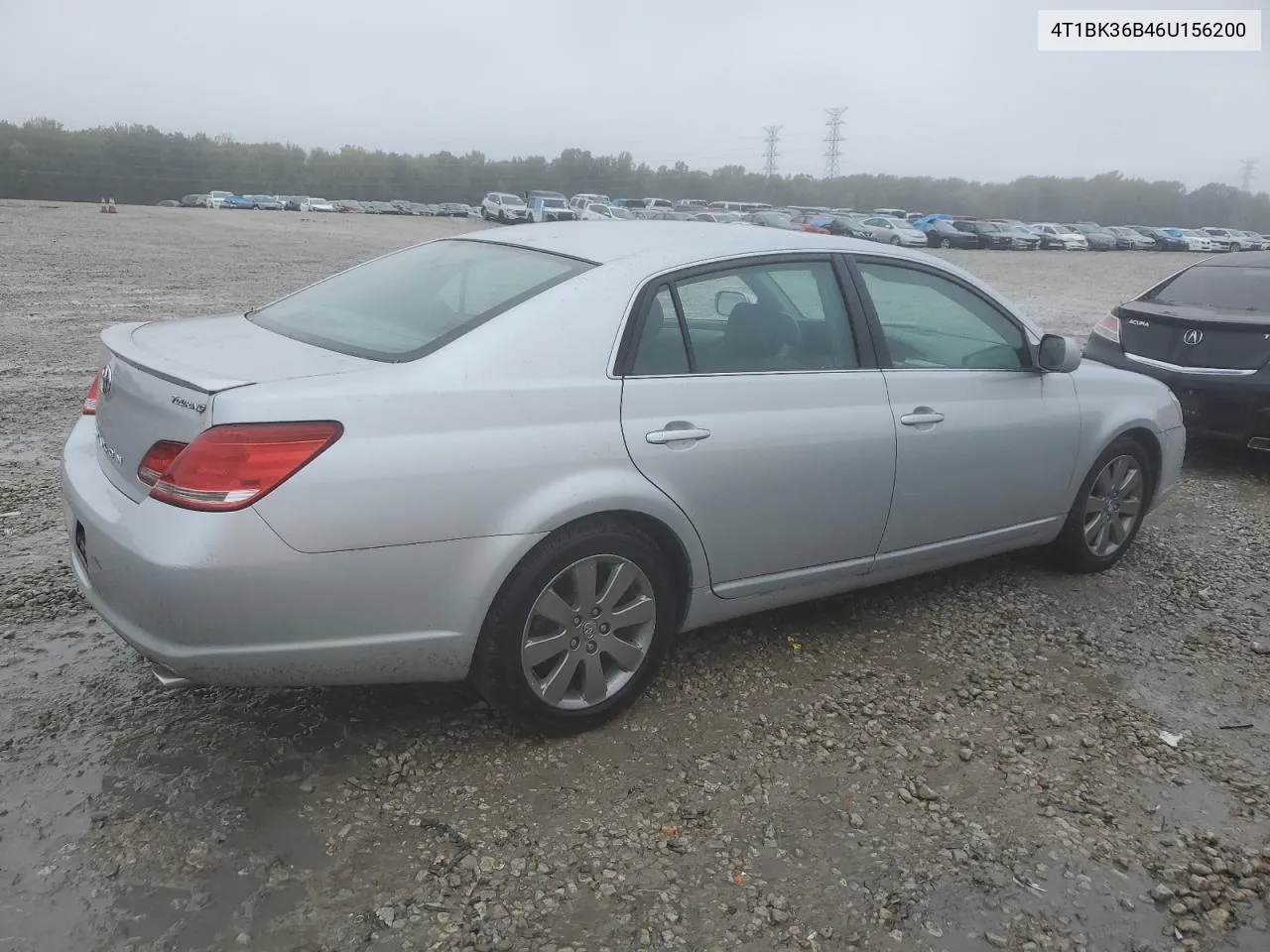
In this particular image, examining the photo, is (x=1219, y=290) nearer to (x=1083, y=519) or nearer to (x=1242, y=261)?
(x=1242, y=261)

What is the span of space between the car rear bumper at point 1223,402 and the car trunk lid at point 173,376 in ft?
18.6

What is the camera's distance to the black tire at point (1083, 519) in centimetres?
457

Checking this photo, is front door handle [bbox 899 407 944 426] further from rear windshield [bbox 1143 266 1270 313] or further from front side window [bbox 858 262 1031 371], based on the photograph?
rear windshield [bbox 1143 266 1270 313]

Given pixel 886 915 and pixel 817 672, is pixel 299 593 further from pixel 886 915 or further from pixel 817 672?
pixel 817 672

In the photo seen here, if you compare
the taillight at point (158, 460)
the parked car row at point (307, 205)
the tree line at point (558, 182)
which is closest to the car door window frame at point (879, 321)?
the taillight at point (158, 460)

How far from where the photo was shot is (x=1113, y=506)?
4.75 m

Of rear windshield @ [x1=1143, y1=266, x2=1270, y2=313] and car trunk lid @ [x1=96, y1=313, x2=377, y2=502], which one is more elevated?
rear windshield @ [x1=1143, y1=266, x2=1270, y2=313]

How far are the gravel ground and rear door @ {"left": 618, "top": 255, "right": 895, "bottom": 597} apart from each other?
0.54 m

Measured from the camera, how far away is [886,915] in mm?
2447

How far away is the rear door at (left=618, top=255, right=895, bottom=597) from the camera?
3150mm

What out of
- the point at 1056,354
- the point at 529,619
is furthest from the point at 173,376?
the point at 1056,354

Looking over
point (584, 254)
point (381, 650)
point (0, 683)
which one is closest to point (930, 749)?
point (381, 650)

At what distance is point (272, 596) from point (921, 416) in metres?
2.38

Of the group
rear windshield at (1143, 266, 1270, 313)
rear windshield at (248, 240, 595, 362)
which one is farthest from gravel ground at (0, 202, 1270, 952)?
rear windshield at (1143, 266, 1270, 313)
